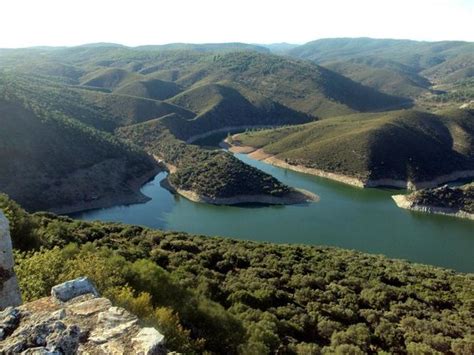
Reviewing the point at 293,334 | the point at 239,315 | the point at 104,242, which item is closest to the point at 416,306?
the point at 293,334

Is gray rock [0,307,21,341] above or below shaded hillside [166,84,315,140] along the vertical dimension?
above

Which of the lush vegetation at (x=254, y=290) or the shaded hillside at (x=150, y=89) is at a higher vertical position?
the shaded hillside at (x=150, y=89)

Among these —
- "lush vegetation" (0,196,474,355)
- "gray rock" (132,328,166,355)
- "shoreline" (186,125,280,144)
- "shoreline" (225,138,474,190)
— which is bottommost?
"shoreline" (225,138,474,190)

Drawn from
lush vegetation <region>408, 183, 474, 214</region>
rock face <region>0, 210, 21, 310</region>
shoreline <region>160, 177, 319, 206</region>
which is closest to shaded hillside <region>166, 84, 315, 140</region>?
shoreline <region>160, 177, 319, 206</region>

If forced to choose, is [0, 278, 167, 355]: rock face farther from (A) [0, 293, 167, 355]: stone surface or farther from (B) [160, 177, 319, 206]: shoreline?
(B) [160, 177, 319, 206]: shoreline

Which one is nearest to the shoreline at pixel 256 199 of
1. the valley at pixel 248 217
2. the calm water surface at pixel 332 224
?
the valley at pixel 248 217

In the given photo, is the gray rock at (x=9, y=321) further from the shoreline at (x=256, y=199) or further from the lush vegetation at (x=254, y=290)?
the shoreline at (x=256, y=199)

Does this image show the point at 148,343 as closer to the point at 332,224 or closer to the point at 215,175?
the point at 332,224
